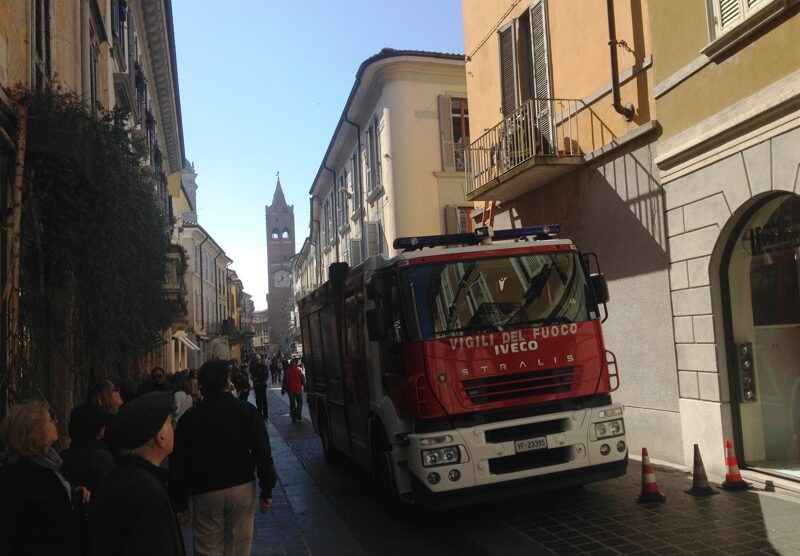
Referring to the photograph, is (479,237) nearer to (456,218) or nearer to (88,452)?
(88,452)

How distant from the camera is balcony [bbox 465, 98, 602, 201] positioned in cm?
1154

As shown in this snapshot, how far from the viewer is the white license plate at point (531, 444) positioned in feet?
21.9

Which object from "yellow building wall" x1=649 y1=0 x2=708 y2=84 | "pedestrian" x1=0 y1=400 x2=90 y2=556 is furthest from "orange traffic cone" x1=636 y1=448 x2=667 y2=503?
"pedestrian" x1=0 y1=400 x2=90 y2=556

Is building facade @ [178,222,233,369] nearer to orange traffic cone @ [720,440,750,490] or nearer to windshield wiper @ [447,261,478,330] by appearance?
windshield wiper @ [447,261,478,330]

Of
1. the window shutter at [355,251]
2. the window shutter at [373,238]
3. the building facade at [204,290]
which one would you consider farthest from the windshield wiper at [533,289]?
the building facade at [204,290]

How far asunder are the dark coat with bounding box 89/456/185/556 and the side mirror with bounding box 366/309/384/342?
4.70m

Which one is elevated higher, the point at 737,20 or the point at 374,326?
the point at 737,20

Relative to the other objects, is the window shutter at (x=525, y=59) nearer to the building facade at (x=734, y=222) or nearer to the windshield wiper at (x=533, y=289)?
the building facade at (x=734, y=222)

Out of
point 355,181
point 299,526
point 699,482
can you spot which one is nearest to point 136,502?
point 299,526

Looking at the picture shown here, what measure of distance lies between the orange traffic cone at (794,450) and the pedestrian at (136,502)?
7.23 metres

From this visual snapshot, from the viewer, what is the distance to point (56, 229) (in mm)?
7406

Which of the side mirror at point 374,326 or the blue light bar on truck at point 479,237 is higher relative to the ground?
the blue light bar on truck at point 479,237

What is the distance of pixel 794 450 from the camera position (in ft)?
25.6

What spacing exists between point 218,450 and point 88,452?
0.84m
